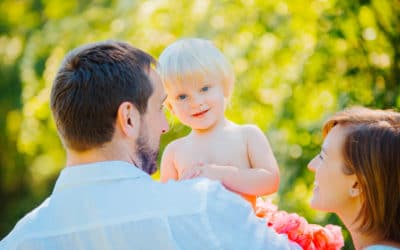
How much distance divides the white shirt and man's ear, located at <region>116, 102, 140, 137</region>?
10cm

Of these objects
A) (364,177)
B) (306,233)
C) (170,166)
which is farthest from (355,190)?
(170,166)

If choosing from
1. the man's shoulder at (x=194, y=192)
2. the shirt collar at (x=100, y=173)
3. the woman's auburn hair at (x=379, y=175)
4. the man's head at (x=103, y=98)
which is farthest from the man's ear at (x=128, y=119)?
the woman's auburn hair at (x=379, y=175)

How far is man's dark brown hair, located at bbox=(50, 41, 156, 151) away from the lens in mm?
2420

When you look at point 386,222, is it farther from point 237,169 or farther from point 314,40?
point 314,40

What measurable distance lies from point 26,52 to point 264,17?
3.30 meters

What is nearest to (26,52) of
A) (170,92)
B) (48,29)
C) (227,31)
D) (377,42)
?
(48,29)

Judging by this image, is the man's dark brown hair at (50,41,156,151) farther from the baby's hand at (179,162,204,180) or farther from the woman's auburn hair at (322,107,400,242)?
the woman's auburn hair at (322,107,400,242)

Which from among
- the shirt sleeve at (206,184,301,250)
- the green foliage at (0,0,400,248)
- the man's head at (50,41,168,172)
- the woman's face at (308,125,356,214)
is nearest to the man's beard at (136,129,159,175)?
the man's head at (50,41,168,172)

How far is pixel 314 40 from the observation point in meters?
5.70

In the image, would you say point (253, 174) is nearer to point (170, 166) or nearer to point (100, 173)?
point (170, 166)

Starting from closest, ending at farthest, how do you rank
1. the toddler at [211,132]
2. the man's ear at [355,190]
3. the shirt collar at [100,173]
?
the shirt collar at [100,173] → the man's ear at [355,190] → the toddler at [211,132]

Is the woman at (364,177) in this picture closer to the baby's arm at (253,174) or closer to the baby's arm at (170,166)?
the baby's arm at (253,174)

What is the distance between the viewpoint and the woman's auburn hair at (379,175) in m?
2.47

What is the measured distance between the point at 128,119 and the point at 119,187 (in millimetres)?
209
